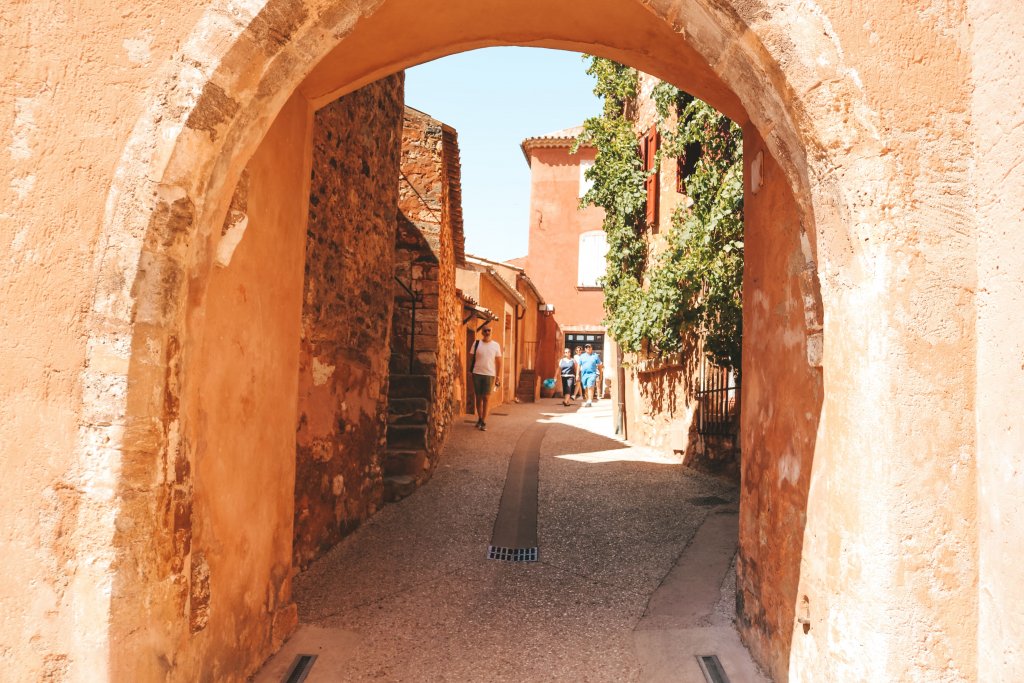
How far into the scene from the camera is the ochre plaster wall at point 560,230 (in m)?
26.8

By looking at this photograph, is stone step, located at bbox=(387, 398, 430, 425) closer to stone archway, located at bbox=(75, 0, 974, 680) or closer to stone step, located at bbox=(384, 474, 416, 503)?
stone step, located at bbox=(384, 474, 416, 503)

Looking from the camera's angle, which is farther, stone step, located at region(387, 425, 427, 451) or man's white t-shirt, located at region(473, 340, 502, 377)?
man's white t-shirt, located at region(473, 340, 502, 377)

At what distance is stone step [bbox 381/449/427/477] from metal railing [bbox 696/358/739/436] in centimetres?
311

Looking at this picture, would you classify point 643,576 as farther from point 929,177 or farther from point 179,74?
point 179,74

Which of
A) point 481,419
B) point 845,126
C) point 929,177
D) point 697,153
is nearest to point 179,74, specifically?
point 845,126

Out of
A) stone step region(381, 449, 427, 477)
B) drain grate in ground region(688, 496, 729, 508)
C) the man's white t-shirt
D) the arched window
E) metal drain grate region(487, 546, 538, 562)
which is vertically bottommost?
metal drain grate region(487, 546, 538, 562)

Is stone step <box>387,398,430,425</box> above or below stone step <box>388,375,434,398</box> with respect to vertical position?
below

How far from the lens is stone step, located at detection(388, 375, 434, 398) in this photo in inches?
335

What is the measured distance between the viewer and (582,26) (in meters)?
3.91

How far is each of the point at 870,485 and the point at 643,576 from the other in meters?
3.04

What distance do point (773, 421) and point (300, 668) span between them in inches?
97.4

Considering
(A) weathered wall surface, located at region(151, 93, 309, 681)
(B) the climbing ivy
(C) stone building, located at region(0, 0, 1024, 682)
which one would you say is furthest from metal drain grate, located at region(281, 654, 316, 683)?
→ (B) the climbing ivy

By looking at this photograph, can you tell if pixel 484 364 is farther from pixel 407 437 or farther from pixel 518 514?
pixel 518 514

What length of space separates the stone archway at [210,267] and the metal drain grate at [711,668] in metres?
0.89
